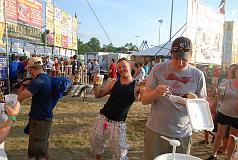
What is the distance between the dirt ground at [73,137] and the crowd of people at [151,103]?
1228 mm

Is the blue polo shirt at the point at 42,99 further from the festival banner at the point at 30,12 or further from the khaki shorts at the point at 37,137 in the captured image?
the festival banner at the point at 30,12

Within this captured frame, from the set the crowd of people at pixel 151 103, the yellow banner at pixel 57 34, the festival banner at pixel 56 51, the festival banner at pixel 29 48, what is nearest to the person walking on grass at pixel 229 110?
the crowd of people at pixel 151 103

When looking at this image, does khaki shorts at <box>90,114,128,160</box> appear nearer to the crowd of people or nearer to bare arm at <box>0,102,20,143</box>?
the crowd of people

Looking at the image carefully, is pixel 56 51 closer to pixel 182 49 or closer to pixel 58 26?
pixel 58 26

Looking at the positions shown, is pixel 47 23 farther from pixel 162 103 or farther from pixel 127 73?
pixel 162 103

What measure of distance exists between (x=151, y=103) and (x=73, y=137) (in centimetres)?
383

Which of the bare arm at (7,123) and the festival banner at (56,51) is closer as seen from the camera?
the bare arm at (7,123)

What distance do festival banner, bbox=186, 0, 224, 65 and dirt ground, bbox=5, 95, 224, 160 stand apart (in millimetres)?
1889

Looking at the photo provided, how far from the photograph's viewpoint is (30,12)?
14602mm

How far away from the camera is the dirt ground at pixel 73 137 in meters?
5.09

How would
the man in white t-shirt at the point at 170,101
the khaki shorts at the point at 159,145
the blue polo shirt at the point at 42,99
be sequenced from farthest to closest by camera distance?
1. the blue polo shirt at the point at 42,99
2. the khaki shorts at the point at 159,145
3. the man in white t-shirt at the point at 170,101

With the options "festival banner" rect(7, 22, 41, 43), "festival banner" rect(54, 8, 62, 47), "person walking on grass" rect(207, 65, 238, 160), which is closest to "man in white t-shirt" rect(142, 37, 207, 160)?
"person walking on grass" rect(207, 65, 238, 160)

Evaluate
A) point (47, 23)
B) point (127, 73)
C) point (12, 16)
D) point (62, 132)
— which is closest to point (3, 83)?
point (62, 132)

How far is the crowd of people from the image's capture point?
96.8 inches
